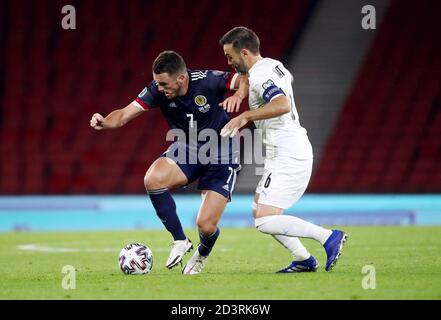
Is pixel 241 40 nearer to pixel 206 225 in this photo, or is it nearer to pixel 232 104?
pixel 232 104

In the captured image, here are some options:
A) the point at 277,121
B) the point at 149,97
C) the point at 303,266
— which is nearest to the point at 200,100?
the point at 149,97

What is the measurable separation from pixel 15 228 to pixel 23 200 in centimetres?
55

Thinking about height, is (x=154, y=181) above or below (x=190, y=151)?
below

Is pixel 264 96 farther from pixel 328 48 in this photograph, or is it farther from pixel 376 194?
pixel 328 48

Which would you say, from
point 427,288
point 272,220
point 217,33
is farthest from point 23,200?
point 427,288

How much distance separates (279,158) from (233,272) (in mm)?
1107

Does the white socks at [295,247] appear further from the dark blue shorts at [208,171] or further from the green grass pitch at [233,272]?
the dark blue shorts at [208,171]

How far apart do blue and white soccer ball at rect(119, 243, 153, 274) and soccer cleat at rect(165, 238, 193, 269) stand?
181 mm

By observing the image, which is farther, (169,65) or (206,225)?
(206,225)

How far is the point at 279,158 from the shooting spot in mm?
7105

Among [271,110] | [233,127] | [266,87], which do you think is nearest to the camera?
[233,127]

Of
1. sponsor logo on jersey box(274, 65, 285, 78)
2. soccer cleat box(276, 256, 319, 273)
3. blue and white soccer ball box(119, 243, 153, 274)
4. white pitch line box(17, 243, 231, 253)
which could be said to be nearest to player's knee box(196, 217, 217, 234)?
blue and white soccer ball box(119, 243, 153, 274)

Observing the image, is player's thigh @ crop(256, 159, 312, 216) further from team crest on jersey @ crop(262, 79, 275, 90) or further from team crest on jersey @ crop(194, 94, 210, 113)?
team crest on jersey @ crop(194, 94, 210, 113)

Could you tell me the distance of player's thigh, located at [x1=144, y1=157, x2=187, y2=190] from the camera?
24.3 feet
